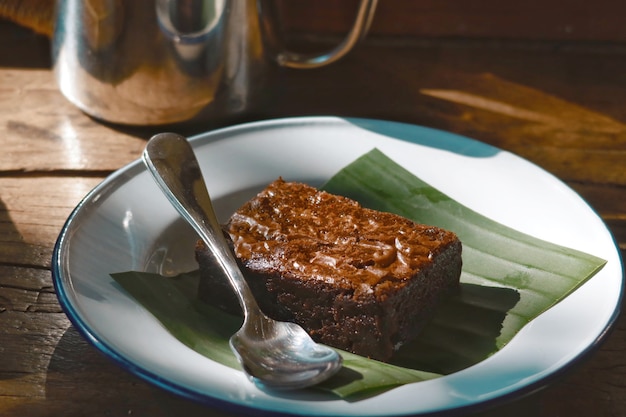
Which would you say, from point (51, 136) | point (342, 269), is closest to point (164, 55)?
point (51, 136)

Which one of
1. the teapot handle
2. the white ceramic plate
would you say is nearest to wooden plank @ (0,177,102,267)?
the white ceramic plate

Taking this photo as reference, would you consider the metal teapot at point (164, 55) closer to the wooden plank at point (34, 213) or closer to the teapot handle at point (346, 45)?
the teapot handle at point (346, 45)

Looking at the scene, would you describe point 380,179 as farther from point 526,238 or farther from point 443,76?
point 443,76

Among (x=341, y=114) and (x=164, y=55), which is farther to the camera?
(x=341, y=114)

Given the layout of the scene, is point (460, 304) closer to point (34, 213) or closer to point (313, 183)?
point (313, 183)

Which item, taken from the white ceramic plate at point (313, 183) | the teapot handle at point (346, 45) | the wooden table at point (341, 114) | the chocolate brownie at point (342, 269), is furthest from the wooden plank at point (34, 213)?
the teapot handle at point (346, 45)

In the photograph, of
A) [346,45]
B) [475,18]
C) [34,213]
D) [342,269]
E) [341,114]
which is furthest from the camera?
[475,18]

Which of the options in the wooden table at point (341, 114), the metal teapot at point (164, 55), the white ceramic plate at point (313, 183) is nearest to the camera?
the white ceramic plate at point (313, 183)
